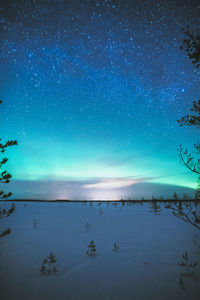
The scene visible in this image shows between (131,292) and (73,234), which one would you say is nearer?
(131,292)

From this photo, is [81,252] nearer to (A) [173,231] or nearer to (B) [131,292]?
(B) [131,292]

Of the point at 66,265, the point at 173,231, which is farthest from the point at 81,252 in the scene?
the point at 173,231

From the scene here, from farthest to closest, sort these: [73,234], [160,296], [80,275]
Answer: [73,234], [80,275], [160,296]

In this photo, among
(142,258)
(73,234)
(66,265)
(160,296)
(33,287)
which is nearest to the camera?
(160,296)

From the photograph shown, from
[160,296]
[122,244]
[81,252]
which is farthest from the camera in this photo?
[122,244]

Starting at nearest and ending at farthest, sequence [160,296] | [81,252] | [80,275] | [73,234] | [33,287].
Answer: [160,296] → [33,287] → [80,275] → [81,252] → [73,234]

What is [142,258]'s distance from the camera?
16.2 feet

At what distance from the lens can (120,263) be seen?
4609mm

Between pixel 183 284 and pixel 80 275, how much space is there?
258 centimetres

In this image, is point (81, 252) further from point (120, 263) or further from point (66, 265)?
point (120, 263)

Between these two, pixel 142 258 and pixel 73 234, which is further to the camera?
pixel 73 234

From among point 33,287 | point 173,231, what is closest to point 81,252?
point 33,287

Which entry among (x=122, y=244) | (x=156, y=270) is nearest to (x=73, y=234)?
(x=122, y=244)

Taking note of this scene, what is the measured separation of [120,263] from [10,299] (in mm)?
2934
